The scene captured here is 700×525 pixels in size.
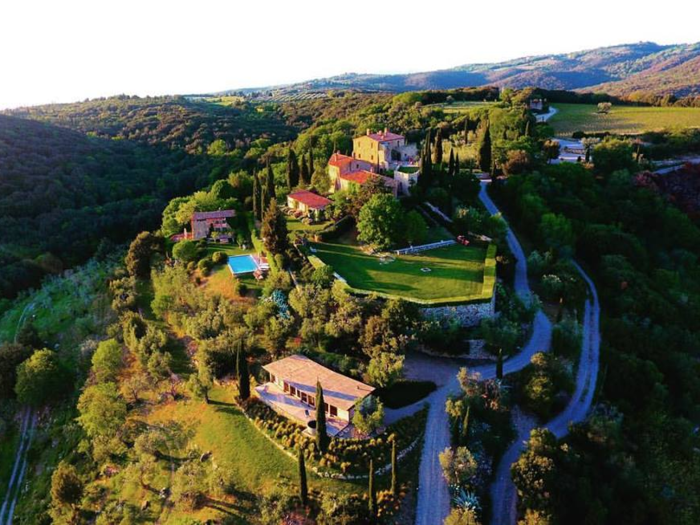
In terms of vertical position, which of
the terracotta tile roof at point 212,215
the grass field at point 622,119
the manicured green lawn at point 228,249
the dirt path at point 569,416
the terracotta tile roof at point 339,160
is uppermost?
the grass field at point 622,119

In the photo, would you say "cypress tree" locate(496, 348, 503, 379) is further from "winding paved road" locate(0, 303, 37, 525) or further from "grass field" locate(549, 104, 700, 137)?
"grass field" locate(549, 104, 700, 137)

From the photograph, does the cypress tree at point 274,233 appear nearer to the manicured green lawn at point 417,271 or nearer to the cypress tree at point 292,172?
the manicured green lawn at point 417,271

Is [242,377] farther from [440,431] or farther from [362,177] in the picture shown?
[362,177]

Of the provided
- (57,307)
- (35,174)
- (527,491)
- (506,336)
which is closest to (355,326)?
(506,336)

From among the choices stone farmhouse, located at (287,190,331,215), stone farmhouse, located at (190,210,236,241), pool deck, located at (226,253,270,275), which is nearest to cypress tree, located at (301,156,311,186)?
stone farmhouse, located at (287,190,331,215)

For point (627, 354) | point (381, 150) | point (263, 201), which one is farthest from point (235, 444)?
point (381, 150)

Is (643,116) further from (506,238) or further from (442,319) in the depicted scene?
(442,319)

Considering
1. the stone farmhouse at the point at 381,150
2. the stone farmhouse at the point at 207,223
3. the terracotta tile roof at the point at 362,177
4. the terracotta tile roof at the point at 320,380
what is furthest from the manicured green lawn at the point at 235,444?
the stone farmhouse at the point at 381,150
